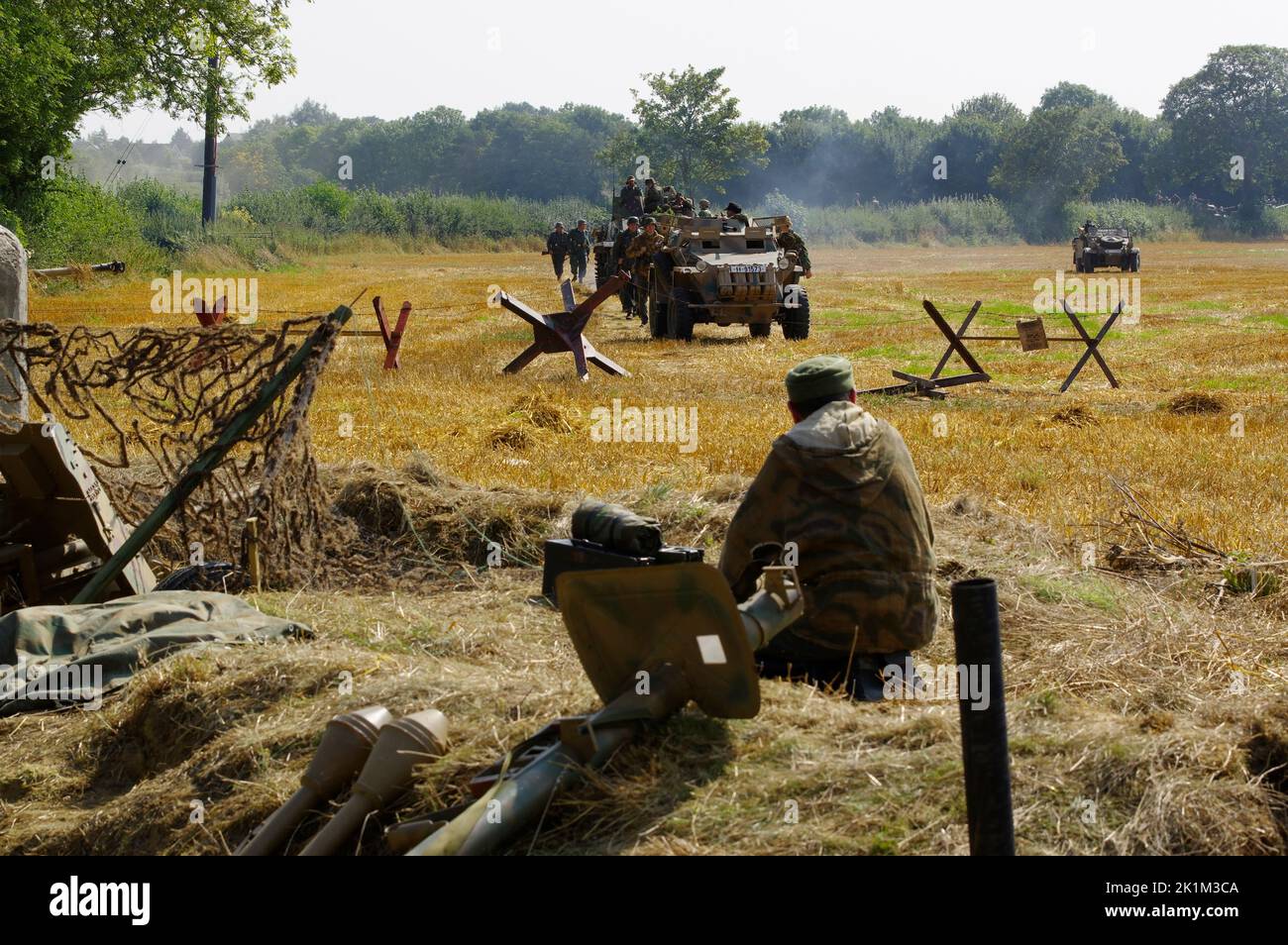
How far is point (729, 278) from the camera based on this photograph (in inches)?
766

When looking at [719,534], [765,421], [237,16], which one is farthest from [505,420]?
[237,16]

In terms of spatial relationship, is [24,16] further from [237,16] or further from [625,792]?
[625,792]

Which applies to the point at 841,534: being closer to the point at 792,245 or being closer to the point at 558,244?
the point at 792,245

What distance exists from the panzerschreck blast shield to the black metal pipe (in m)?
0.95

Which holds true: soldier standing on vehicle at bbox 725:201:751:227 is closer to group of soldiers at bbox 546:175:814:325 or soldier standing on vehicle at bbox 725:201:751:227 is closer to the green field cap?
group of soldiers at bbox 546:175:814:325

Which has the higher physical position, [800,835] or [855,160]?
[855,160]

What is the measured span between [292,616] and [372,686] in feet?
5.21

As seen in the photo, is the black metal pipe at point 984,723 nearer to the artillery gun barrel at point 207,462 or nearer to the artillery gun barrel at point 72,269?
the artillery gun barrel at point 207,462

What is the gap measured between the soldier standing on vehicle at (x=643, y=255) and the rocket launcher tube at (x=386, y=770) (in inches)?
690

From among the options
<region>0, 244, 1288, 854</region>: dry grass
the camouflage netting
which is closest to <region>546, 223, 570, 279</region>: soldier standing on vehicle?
<region>0, 244, 1288, 854</region>: dry grass

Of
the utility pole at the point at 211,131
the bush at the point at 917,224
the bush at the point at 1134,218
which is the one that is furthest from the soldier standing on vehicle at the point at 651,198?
the bush at the point at 1134,218

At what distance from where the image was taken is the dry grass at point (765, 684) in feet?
11.8

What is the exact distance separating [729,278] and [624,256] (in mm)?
4693

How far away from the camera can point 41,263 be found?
2903 centimetres
